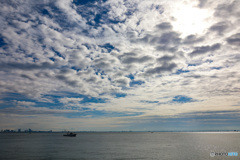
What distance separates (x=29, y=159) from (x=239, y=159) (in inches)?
3179

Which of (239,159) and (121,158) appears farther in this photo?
(121,158)

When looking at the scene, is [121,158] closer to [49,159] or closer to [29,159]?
[49,159]

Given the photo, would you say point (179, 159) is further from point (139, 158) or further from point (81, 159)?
point (81, 159)

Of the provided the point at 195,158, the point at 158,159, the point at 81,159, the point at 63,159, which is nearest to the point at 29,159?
the point at 63,159

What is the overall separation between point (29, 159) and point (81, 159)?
20.2 m

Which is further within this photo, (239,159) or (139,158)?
(139,158)

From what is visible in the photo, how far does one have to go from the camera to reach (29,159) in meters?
68.2

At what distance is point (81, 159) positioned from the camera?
225 feet

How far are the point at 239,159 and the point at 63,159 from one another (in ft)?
221

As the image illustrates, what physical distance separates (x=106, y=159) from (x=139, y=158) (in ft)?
44.5

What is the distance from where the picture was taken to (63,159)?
223ft

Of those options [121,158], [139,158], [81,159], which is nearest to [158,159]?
[139,158]

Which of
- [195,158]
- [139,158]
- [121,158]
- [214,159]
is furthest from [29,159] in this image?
[214,159]

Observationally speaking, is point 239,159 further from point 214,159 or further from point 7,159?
point 7,159
